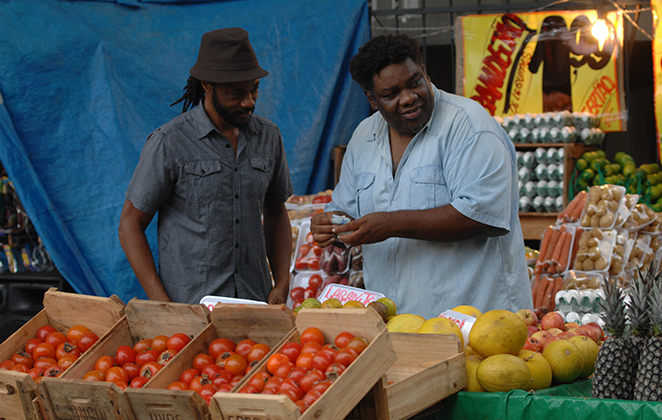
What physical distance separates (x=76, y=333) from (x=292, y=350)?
91 cm

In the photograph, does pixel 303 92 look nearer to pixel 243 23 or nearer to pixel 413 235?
pixel 243 23

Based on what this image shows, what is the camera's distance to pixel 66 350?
1996 mm

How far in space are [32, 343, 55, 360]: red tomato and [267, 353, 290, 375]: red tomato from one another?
0.89m

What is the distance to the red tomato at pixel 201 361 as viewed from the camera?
1.75m

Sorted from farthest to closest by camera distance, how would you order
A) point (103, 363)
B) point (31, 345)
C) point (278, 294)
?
point (278, 294)
point (31, 345)
point (103, 363)

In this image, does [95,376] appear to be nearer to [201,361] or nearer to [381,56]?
[201,361]

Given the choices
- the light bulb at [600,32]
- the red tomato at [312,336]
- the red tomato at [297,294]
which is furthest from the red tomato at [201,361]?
the light bulb at [600,32]

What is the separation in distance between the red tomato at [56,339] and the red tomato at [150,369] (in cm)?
47

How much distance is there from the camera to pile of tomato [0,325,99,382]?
1891mm

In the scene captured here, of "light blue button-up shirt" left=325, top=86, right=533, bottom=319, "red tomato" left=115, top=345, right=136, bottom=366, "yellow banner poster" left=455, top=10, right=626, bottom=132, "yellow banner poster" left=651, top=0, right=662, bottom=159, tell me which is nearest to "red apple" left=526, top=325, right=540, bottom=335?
"light blue button-up shirt" left=325, top=86, right=533, bottom=319

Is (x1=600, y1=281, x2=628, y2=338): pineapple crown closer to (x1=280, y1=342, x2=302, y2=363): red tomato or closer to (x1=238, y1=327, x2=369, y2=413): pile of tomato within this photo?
(x1=238, y1=327, x2=369, y2=413): pile of tomato

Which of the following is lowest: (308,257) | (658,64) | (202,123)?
(308,257)

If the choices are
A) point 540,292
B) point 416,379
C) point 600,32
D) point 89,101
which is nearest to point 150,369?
point 416,379

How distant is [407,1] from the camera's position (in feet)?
20.4
